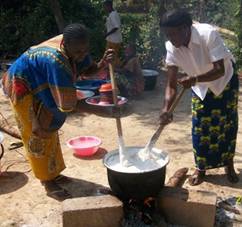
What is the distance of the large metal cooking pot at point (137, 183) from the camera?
315 centimetres

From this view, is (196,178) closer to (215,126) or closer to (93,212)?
(215,126)

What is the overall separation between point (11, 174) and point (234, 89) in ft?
8.23

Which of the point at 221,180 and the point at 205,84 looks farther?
the point at 221,180

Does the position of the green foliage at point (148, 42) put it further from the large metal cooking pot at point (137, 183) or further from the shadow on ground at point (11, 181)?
the large metal cooking pot at point (137, 183)

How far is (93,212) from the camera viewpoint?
336cm

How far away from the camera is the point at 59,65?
3275mm

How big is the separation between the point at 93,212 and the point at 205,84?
153 centimetres

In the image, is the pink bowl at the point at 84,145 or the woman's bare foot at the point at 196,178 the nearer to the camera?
the woman's bare foot at the point at 196,178

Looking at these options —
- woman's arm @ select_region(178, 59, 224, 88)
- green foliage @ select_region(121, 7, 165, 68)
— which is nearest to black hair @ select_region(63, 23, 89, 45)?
woman's arm @ select_region(178, 59, 224, 88)

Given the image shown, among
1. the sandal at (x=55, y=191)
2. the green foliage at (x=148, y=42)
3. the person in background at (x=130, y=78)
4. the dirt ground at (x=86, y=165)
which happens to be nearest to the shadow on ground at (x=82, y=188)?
the dirt ground at (x=86, y=165)

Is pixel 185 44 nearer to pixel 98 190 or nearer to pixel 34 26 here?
pixel 98 190

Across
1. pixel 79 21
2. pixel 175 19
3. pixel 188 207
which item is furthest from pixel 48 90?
pixel 79 21

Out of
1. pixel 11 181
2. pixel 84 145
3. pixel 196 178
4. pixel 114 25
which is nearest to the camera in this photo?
pixel 196 178

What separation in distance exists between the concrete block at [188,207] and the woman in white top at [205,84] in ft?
2.09
